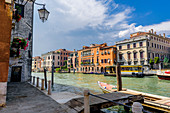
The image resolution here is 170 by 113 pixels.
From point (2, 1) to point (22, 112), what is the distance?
4.64m

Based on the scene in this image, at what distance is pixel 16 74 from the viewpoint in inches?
556

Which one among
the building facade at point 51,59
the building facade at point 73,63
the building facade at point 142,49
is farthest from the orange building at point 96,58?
the building facade at point 51,59

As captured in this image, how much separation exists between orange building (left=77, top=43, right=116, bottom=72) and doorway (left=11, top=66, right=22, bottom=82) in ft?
102

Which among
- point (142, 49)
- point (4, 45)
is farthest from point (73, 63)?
point (4, 45)

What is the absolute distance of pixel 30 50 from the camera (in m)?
15.7

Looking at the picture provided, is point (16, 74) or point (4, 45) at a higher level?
point (4, 45)

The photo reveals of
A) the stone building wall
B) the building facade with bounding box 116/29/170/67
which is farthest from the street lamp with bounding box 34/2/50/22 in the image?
the building facade with bounding box 116/29/170/67

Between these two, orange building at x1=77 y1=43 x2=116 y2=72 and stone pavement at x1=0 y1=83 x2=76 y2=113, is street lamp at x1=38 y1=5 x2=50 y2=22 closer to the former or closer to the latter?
stone pavement at x1=0 y1=83 x2=76 y2=113

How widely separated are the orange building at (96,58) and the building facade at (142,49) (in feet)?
9.00

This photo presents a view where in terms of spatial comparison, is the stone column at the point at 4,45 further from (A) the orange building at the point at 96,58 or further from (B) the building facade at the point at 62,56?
(B) the building facade at the point at 62,56

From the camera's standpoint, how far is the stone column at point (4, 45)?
16.1ft

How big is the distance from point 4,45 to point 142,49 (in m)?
A: 36.2

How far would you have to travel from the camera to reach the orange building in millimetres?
41100

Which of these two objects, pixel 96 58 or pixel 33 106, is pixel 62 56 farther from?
pixel 33 106
